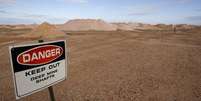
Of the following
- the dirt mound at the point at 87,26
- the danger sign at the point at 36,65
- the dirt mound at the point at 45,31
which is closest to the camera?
the danger sign at the point at 36,65

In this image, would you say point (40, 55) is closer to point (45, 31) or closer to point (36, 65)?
point (36, 65)

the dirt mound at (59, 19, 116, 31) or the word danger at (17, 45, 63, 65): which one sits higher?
the dirt mound at (59, 19, 116, 31)

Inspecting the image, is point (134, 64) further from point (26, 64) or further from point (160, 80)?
point (26, 64)

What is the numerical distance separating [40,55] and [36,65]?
0.44 feet

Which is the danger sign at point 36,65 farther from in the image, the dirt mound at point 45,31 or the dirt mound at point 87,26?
the dirt mound at point 87,26

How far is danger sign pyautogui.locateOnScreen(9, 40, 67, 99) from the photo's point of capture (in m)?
2.14

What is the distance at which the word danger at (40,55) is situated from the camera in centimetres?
218

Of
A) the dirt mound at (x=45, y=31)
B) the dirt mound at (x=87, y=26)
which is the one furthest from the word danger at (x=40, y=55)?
the dirt mound at (x=87, y=26)

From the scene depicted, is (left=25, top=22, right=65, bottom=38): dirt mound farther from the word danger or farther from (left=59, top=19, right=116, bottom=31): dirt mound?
(left=59, top=19, right=116, bottom=31): dirt mound

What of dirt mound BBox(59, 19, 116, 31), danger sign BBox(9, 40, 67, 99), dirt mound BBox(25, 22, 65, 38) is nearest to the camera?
danger sign BBox(9, 40, 67, 99)

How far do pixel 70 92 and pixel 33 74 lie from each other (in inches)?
123

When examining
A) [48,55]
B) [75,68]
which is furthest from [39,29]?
[48,55]

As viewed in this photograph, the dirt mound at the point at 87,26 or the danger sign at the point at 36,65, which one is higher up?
the dirt mound at the point at 87,26

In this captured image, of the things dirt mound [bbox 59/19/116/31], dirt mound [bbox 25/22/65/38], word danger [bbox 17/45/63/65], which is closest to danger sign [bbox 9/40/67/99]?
word danger [bbox 17/45/63/65]
